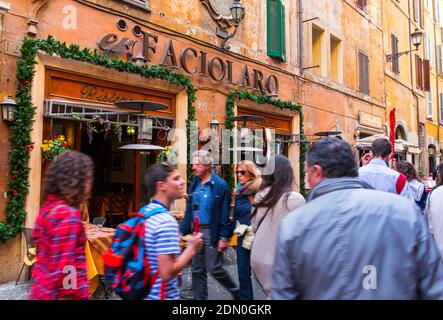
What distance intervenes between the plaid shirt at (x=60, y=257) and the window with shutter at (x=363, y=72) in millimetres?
15662

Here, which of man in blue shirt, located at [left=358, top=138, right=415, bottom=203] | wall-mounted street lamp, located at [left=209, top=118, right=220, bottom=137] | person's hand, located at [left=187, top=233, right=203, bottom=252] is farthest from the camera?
wall-mounted street lamp, located at [left=209, top=118, right=220, bottom=137]

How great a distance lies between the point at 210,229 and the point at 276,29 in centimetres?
877

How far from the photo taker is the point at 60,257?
2.27m

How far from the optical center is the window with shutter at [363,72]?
641 inches

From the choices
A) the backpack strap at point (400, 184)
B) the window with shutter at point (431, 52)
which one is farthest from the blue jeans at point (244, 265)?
the window with shutter at point (431, 52)

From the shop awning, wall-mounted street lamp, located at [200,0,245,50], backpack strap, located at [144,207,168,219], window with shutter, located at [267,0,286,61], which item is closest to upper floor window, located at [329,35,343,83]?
window with shutter, located at [267,0,286,61]

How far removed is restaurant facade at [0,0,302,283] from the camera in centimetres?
643

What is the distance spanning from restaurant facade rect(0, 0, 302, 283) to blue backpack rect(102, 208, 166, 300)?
4.52 meters

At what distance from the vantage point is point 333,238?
1.67 metres

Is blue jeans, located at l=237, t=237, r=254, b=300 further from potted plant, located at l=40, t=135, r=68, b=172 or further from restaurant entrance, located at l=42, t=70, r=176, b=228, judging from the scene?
potted plant, located at l=40, t=135, r=68, b=172

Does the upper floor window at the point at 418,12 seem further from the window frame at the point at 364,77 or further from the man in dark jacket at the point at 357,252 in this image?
the man in dark jacket at the point at 357,252

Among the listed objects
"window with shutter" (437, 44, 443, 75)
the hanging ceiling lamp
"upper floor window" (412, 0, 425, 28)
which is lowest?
the hanging ceiling lamp

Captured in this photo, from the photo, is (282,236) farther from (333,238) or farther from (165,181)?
(165,181)

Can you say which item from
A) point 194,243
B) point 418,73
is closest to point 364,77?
point 418,73
